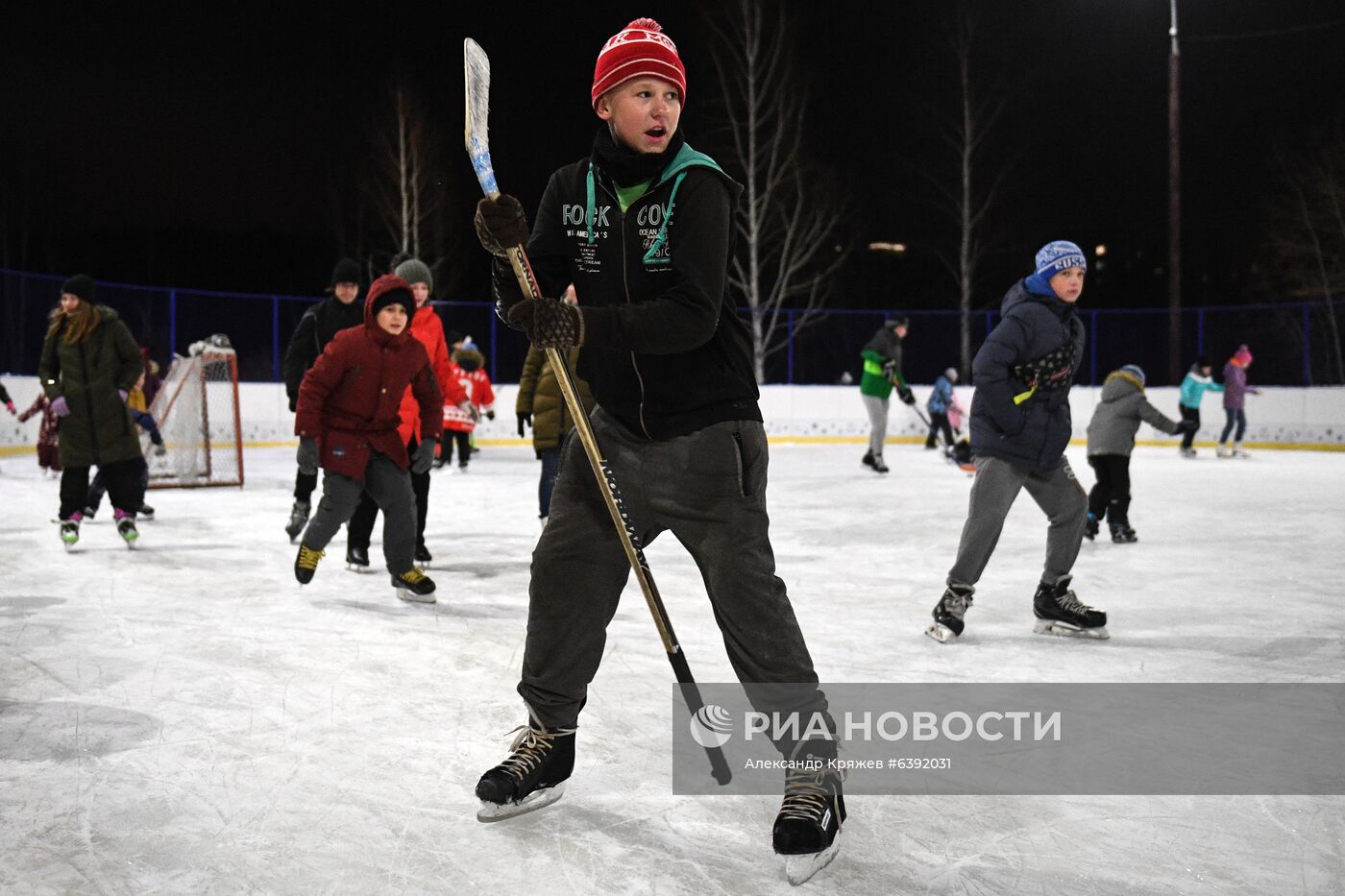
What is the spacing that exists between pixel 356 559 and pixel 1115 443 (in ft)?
14.1

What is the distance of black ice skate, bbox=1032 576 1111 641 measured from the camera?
3.99 metres

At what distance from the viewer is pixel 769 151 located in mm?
22500

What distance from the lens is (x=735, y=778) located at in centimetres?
250

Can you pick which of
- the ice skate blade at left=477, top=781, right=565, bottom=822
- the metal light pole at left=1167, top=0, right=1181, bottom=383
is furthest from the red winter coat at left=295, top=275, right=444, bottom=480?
the metal light pole at left=1167, top=0, right=1181, bottom=383

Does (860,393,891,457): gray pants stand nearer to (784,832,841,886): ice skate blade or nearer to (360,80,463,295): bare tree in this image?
(784,832,841,886): ice skate blade

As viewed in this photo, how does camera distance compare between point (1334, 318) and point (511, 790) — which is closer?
point (511, 790)

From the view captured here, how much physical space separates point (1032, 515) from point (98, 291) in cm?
1409

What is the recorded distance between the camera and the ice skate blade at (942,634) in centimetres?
388

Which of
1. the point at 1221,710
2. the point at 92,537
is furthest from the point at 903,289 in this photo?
the point at 1221,710

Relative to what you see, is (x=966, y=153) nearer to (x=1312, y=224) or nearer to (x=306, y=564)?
(x=1312, y=224)

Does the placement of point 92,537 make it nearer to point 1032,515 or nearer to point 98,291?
point 1032,515

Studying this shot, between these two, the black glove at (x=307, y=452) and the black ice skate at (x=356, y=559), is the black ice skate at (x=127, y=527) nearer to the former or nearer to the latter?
the black ice skate at (x=356, y=559)

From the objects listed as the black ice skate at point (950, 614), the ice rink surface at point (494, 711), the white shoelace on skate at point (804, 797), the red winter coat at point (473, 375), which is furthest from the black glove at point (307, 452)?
the red winter coat at point (473, 375)

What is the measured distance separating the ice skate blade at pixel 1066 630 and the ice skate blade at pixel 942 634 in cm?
38
